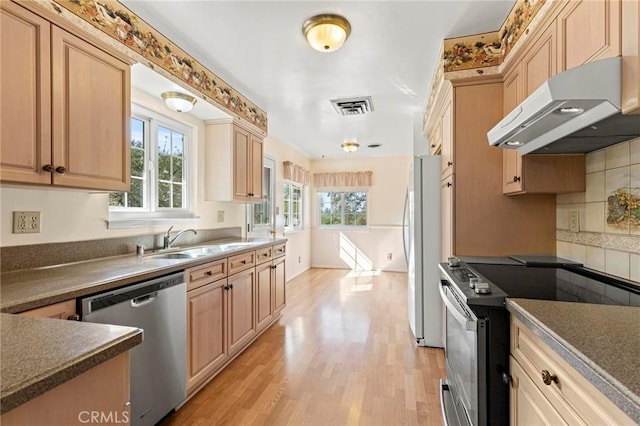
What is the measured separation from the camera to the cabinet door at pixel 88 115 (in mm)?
1448

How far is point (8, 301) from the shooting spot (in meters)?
1.07

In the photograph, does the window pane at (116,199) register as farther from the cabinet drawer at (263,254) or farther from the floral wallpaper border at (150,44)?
the cabinet drawer at (263,254)

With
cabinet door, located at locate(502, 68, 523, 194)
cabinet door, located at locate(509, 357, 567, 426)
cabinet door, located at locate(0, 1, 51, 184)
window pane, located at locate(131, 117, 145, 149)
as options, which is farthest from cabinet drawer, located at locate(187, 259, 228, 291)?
cabinet door, located at locate(502, 68, 523, 194)

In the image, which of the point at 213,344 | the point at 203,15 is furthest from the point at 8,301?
the point at 203,15

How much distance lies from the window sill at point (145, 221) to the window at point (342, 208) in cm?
410

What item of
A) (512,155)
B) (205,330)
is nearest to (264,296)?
(205,330)

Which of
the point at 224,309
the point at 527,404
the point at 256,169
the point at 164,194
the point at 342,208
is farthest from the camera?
the point at 342,208

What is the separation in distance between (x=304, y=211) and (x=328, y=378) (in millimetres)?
4415

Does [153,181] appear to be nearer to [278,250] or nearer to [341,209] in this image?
[278,250]

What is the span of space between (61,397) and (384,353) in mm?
Result: 2474

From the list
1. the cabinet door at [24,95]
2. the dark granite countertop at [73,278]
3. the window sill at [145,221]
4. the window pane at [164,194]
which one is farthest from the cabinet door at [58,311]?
the window pane at [164,194]

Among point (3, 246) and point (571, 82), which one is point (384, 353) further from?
point (3, 246)

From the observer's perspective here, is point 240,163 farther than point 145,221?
Yes

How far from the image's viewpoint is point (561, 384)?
0.86 m
